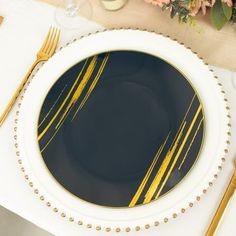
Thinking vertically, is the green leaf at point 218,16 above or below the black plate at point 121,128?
above

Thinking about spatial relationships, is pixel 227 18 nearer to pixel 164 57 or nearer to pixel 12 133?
pixel 164 57

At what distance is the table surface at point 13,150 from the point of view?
30.3 inches

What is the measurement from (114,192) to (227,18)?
0.40 m

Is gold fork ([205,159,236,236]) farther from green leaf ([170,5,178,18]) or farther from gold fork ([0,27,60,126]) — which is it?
gold fork ([0,27,60,126])

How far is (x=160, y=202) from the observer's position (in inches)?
28.6

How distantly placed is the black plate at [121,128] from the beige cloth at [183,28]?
0.12m

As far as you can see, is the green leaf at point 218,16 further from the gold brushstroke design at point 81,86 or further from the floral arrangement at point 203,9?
the gold brushstroke design at point 81,86

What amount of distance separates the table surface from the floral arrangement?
105 millimetres

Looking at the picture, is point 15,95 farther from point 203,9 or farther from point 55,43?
point 203,9

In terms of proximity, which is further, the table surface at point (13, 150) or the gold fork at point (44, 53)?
the gold fork at point (44, 53)

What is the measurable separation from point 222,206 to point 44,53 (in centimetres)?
49

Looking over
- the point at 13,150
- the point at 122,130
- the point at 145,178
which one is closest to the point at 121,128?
the point at 122,130

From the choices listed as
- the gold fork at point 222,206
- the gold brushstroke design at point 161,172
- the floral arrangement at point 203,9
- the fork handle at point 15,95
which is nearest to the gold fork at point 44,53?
the fork handle at point 15,95

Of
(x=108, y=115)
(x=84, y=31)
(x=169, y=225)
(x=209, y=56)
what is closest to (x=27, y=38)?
(x=84, y=31)
